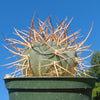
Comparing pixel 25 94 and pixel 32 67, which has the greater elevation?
Result: pixel 32 67

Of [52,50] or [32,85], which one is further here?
[52,50]

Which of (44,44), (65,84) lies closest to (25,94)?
(65,84)

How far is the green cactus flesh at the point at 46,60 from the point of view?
95.8 inches

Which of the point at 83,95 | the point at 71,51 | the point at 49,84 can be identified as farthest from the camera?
the point at 71,51

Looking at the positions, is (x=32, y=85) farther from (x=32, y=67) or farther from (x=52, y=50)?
(x=52, y=50)

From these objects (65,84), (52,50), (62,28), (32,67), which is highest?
(62,28)

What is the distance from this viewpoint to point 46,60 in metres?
2.43

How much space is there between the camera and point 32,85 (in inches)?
89.4

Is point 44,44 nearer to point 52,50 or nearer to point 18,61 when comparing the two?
point 52,50

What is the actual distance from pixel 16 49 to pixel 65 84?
32.7 inches

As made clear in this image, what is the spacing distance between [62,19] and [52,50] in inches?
20.2

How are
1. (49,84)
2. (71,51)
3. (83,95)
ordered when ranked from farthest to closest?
(71,51)
(83,95)
(49,84)

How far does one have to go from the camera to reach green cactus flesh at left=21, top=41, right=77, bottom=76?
243cm

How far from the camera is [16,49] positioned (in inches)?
107
